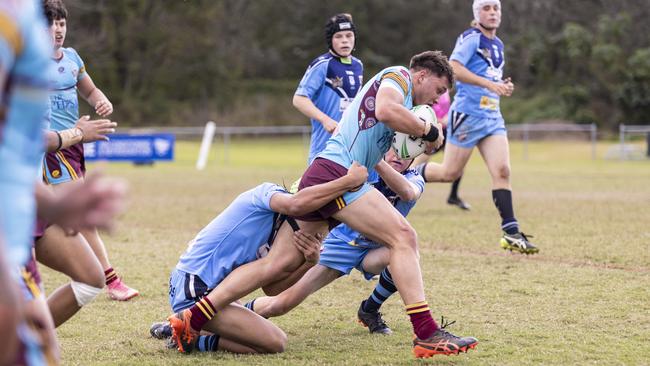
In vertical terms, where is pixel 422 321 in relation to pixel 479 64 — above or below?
below

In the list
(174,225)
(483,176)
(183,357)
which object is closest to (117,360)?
(183,357)

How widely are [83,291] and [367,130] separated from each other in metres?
1.77

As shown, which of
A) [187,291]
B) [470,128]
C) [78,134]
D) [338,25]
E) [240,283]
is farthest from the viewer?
[470,128]

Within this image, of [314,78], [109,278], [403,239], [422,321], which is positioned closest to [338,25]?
[314,78]

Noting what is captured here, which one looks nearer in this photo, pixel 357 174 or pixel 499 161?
pixel 357 174

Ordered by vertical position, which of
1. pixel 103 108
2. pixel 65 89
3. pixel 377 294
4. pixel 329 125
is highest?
pixel 65 89

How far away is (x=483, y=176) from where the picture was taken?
824 inches

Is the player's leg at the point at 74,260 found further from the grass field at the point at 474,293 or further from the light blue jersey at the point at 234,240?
the light blue jersey at the point at 234,240

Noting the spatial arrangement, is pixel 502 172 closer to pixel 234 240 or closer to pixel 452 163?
pixel 452 163

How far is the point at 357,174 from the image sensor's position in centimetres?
482

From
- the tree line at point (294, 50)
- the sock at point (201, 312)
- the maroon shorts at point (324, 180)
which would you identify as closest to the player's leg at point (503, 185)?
the maroon shorts at point (324, 180)

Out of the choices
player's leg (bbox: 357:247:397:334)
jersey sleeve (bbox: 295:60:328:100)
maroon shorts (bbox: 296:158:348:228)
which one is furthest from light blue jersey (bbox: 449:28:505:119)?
maroon shorts (bbox: 296:158:348:228)

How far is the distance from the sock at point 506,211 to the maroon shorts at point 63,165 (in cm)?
389

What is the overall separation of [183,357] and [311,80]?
4030mm
